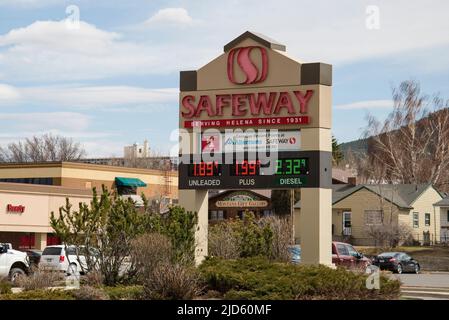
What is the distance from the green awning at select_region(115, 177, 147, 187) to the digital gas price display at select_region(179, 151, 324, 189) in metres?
51.1

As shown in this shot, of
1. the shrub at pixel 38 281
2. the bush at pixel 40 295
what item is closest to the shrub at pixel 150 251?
the shrub at pixel 38 281

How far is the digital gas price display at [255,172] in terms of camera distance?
26.9 metres

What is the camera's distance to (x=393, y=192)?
66.7m

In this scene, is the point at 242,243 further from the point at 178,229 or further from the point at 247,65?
the point at 247,65

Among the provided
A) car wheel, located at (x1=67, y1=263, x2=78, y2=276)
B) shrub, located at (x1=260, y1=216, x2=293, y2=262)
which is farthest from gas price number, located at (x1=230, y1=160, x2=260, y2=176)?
car wheel, located at (x1=67, y1=263, x2=78, y2=276)

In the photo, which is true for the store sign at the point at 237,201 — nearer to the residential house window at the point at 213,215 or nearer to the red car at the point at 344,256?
the residential house window at the point at 213,215

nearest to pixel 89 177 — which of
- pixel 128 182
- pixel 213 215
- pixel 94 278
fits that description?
pixel 128 182

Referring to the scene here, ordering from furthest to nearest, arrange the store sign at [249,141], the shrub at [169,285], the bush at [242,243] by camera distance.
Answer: the bush at [242,243]
the store sign at [249,141]
the shrub at [169,285]

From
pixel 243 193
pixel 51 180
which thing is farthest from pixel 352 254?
pixel 51 180

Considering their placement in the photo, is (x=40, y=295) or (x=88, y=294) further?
(x=88, y=294)

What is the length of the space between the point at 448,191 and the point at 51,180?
4085 cm

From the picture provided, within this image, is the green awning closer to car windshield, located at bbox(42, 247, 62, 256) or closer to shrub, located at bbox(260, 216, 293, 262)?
car windshield, located at bbox(42, 247, 62, 256)

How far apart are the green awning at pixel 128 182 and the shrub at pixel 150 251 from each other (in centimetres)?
5651

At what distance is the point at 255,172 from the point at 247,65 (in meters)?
3.67
